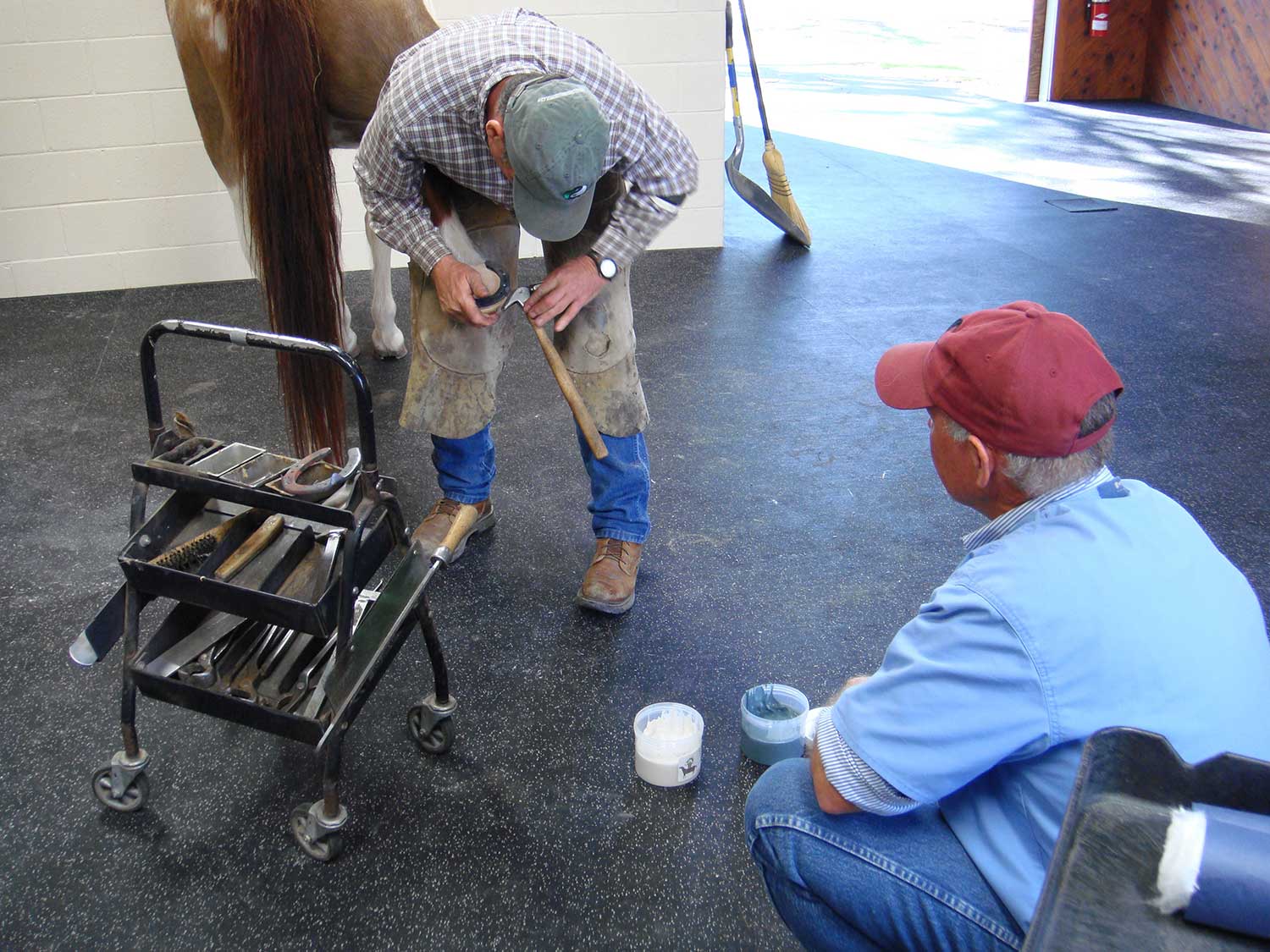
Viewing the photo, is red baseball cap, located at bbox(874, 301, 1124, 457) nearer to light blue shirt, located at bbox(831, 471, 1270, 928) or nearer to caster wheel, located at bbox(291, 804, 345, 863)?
light blue shirt, located at bbox(831, 471, 1270, 928)

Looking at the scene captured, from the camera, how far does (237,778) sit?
1656 mm

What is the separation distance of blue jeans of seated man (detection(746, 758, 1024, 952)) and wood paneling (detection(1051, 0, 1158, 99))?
25.0 ft

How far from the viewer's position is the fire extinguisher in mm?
7211

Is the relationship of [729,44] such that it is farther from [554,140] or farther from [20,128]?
[554,140]

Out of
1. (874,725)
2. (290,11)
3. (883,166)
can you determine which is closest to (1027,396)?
(874,725)

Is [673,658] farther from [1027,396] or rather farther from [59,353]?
[59,353]

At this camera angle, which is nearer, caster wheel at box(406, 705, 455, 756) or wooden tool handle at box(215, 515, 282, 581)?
wooden tool handle at box(215, 515, 282, 581)

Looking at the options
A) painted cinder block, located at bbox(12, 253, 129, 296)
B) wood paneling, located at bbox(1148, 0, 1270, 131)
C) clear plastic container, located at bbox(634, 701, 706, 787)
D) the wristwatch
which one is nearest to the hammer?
the wristwatch

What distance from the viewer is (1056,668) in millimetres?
877

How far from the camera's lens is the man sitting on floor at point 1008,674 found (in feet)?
2.89

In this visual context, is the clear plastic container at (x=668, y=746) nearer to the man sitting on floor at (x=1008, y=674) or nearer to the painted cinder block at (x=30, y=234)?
the man sitting on floor at (x=1008, y=674)

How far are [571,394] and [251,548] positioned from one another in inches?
23.6

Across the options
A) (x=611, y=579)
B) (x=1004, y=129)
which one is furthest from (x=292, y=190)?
(x=1004, y=129)

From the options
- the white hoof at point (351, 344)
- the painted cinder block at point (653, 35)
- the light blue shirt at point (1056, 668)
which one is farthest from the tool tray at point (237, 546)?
the painted cinder block at point (653, 35)
